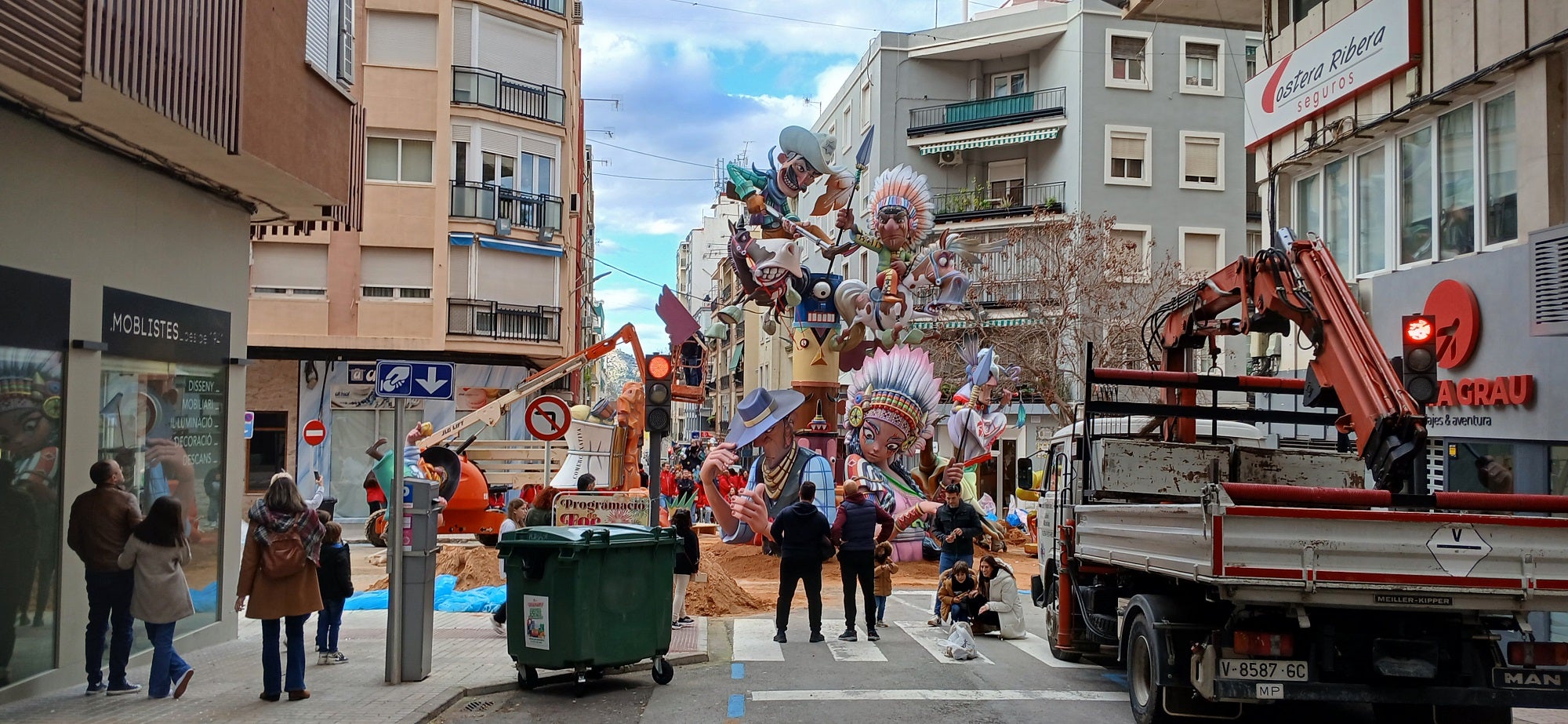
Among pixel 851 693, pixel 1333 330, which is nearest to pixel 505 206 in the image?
pixel 851 693

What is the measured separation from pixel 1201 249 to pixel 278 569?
107 feet

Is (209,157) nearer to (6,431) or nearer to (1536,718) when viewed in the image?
(6,431)

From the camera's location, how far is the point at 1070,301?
97.0ft

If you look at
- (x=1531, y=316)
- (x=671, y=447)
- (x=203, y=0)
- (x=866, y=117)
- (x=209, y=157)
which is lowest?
(x=671, y=447)

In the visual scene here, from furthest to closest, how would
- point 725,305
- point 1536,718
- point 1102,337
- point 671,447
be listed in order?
point 671,447 < point 1102,337 < point 725,305 < point 1536,718

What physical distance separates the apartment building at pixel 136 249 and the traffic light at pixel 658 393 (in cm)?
358

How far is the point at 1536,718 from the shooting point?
30.4 feet

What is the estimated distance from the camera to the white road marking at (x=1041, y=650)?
1127 cm

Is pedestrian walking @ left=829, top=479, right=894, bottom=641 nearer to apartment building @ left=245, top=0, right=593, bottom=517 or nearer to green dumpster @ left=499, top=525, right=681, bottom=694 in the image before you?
green dumpster @ left=499, top=525, right=681, bottom=694

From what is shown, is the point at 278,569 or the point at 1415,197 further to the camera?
the point at 1415,197

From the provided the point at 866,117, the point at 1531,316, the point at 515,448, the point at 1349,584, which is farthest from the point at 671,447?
the point at 1349,584

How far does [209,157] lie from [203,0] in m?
1.47

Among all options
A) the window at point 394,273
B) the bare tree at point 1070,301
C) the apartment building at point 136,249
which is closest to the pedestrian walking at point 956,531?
the apartment building at point 136,249

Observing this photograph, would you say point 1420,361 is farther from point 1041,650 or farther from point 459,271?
Answer: point 459,271
